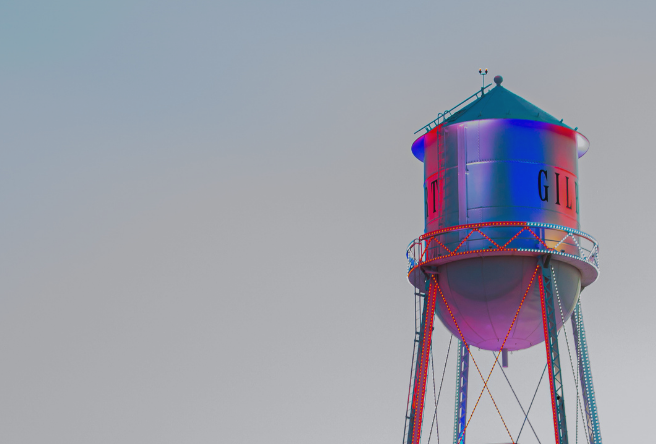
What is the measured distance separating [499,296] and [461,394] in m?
6.88

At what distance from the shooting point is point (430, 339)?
40.0 m

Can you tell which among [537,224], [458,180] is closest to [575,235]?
[537,224]

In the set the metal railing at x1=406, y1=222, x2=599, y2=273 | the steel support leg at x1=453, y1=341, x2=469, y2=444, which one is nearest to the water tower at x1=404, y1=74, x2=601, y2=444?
the metal railing at x1=406, y1=222, x2=599, y2=273

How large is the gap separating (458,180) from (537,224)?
121 inches

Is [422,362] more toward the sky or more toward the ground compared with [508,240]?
more toward the ground

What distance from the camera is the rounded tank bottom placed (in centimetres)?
3847

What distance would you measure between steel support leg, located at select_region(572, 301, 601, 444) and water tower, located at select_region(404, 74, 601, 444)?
3 centimetres

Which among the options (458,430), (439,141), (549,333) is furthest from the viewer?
(458,430)

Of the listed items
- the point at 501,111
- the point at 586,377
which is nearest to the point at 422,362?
the point at 586,377

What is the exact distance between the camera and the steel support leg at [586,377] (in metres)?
39.0

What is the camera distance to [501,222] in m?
38.6

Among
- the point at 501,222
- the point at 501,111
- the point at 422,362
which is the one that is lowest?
the point at 422,362

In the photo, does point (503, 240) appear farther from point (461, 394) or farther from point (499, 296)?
point (461, 394)

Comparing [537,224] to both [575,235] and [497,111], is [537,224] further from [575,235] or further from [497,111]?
[497,111]
